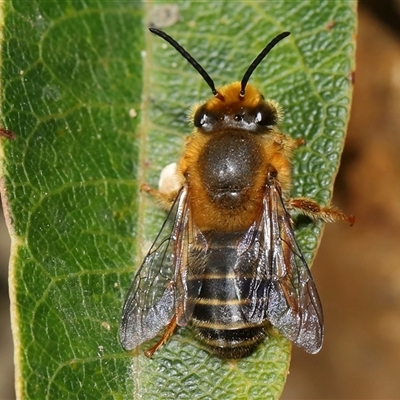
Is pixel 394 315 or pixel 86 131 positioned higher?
pixel 86 131

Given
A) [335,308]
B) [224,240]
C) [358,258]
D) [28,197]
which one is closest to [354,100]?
[358,258]

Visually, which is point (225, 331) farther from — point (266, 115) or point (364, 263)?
point (364, 263)

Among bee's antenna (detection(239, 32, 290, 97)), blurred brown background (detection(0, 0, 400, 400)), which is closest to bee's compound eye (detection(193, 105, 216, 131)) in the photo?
bee's antenna (detection(239, 32, 290, 97))

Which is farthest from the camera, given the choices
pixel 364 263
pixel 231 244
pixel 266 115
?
pixel 364 263

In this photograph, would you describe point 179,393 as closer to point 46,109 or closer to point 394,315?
point 46,109

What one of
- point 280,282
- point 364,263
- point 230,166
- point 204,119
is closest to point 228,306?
point 280,282

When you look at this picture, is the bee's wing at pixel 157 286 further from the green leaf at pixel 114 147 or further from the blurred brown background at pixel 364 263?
the blurred brown background at pixel 364 263

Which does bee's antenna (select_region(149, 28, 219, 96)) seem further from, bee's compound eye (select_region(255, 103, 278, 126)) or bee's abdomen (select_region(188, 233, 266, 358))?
bee's abdomen (select_region(188, 233, 266, 358))
